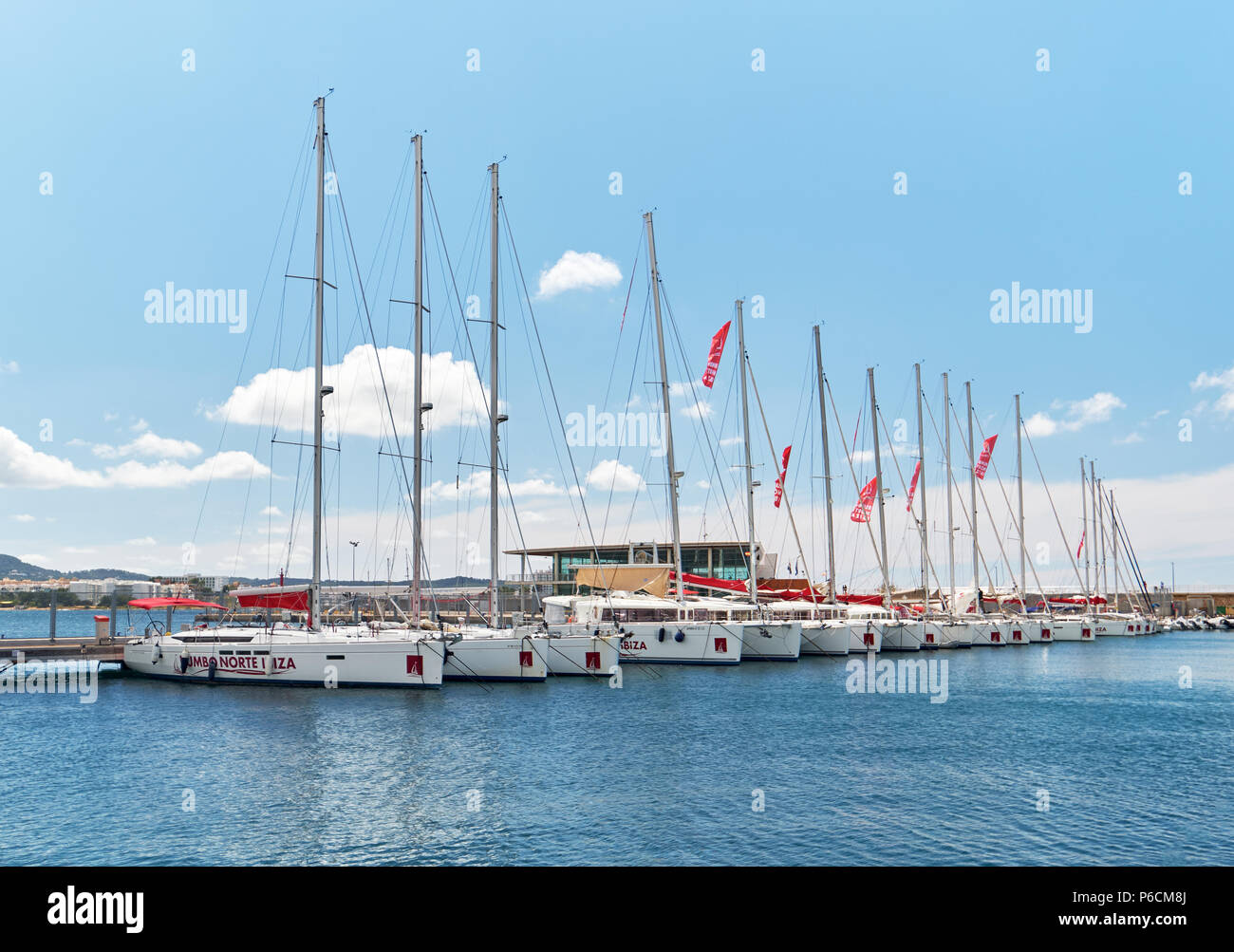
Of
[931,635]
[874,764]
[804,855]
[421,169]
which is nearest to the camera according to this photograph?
[804,855]

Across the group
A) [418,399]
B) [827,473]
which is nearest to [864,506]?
[827,473]

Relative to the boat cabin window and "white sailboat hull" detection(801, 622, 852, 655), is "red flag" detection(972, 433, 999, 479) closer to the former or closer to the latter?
"white sailboat hull" detection(801, 622, 852, 655)

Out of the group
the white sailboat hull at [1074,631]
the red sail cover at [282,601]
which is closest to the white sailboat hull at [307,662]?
the red sail cover at [282,601]

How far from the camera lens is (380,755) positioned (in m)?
28.5

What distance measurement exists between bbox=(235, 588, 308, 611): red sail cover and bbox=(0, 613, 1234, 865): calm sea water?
4.47 m

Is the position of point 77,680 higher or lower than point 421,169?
lower

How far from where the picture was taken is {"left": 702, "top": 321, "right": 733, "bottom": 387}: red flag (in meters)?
59.8

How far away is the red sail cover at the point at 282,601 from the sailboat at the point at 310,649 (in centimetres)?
5

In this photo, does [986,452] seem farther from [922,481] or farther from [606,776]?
[606,776]
